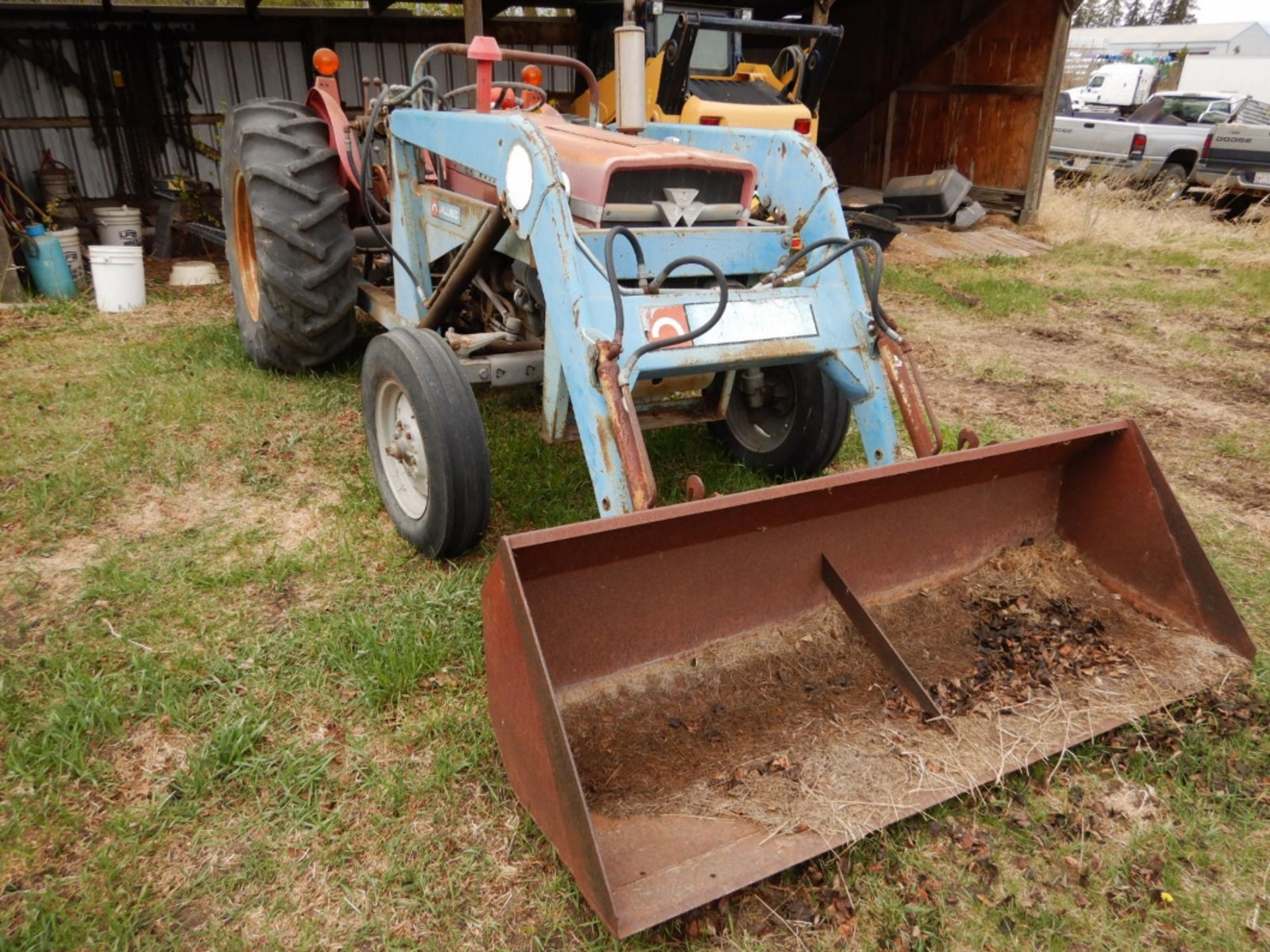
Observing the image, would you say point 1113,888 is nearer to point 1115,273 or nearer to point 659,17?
point 659,17

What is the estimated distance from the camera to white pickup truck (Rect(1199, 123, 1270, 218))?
11.9m

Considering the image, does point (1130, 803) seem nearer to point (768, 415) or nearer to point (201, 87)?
point (768, 415)

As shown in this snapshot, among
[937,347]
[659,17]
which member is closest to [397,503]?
[937,347]

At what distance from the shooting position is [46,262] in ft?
20.3

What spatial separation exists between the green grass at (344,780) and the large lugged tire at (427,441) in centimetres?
16

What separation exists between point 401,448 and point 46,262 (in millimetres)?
4734

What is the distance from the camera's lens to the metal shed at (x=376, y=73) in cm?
862

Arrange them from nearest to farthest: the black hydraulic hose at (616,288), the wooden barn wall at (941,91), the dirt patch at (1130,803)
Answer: the dirt patch at (1130,803) < the black hydraulic hose at (616,288) < the wooden barn wall at (941,91)

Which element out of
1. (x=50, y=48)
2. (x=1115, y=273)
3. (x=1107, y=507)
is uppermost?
(x=50, y=48)

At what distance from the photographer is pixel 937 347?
20.3 feet

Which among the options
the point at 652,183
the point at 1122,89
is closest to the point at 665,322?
the point at 652,183

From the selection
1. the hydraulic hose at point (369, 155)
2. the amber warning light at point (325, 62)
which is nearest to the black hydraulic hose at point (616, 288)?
the hydraulic hose at point (369, 155)

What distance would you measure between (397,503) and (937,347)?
431 cm

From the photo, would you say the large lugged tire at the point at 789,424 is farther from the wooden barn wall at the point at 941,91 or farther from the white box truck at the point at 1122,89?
the white box truck at the point at 1122,89
